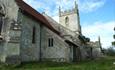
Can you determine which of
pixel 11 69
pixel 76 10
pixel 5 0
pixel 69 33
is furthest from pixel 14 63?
pixel 76 10

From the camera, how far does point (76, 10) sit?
169 feet

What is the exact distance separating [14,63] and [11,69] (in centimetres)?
153

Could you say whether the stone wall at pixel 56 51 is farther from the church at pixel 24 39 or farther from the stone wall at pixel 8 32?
the stone wall at pixel 8 32

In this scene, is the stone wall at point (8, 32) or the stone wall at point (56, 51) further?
the stone wall at point (56, 51)

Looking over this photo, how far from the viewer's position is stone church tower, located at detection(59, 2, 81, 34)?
162ft

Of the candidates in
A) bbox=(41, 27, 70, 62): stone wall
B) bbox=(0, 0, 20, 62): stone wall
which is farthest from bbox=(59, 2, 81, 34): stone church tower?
bbox=(0, 0, 20, 62): stone wall

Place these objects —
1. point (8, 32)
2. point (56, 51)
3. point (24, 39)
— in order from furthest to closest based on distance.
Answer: point (56, 51) < point (24, 39) < point (8, 32)

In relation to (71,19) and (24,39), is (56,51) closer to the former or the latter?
(24,39)

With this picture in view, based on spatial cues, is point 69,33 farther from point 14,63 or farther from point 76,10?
point 14,63

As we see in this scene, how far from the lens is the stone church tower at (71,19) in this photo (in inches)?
1949

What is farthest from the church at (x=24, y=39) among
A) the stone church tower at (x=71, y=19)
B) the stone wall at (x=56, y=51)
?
the stone church tower at (x=71, y=19)

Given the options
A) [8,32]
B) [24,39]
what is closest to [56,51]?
[24,39]

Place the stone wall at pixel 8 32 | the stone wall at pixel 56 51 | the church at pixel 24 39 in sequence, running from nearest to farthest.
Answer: the stone wall at pixel 8 32
the church at pixel 24 39
the stone wall at pixel 56 51

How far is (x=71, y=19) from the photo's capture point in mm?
51000
